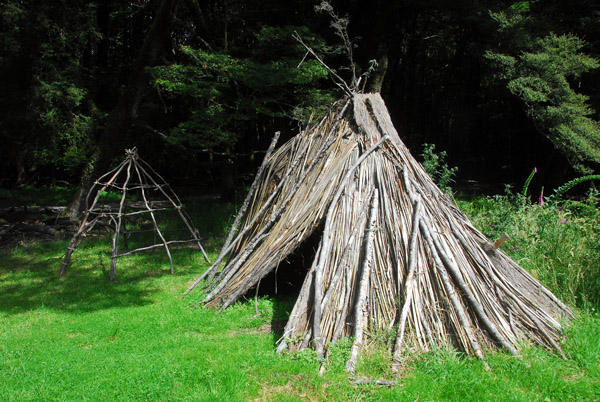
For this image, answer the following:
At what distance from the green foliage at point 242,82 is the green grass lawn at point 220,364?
509 centimetres

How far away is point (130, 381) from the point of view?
372cm

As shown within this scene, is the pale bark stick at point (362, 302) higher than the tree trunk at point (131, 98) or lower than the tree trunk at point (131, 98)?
lower

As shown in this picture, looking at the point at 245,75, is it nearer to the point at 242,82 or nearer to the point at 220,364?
the point at 242,82

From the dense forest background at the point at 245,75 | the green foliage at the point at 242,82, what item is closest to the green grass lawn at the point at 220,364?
the dense forest background at the point at 245,75

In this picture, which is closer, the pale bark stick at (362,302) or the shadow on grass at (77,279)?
the pale bark stick at (362,302)

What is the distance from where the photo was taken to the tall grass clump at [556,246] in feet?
16.3

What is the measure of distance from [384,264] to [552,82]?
9026 mm

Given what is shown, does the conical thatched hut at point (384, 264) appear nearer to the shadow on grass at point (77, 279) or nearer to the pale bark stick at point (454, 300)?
the pale bark stick at point (454, 300)

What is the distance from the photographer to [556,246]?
18.3 feet

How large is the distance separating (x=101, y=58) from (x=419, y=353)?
65.2 feet

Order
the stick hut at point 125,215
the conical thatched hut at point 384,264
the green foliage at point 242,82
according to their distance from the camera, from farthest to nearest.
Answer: the green foliage at point 242,82
the stick hut at point 125,215
the conical thatched hut at point 384,264

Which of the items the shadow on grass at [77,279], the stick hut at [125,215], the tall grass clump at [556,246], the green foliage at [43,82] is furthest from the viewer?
the green foliage at [43,82]

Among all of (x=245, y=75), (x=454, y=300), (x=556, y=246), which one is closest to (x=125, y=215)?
(x=245, y=75)

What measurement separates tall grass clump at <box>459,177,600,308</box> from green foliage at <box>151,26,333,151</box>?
15.6ft
